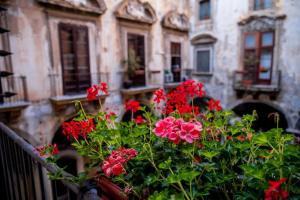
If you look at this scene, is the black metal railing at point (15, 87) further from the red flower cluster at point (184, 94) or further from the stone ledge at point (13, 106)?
the red flower cluster at point (184, 94)

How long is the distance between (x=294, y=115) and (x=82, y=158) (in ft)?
28.8

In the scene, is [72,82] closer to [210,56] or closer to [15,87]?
[15,87]

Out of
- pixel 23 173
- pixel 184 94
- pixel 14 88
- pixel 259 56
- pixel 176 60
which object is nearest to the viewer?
pixel 23 173

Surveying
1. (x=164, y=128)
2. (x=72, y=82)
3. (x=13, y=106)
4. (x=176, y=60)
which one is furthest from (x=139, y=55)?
(x=164, y=128)

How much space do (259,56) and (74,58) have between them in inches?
315

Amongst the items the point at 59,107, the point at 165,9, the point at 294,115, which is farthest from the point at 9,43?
the point at 294,115

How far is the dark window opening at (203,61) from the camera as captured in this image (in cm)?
1135

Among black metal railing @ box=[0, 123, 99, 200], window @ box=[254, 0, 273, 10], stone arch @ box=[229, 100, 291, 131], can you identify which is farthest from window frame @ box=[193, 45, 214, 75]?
black metal railing @ box=[0, 123, 99, 200]

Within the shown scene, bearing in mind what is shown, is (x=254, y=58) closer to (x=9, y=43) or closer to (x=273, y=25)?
(x=273, y=25)

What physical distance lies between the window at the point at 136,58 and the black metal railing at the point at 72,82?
3.85 ft

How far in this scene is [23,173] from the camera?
6.33ft

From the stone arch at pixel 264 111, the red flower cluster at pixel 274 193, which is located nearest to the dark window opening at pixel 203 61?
the stone arch at pixel 264 111

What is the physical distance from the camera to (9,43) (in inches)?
207

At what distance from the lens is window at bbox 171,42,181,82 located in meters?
10.5
